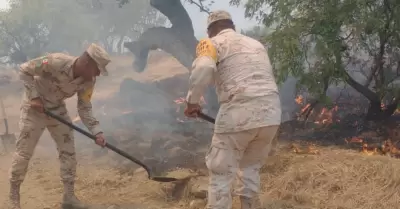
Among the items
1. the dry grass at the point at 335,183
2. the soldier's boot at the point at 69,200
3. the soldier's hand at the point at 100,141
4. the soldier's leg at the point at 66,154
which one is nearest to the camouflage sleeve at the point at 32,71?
the soldier's leg at the point at 66,154

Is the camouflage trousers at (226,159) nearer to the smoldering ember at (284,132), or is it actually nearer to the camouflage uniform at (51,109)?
the camouflage uniform at (51,109)

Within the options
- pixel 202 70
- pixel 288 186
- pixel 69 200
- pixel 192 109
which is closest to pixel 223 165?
pixel 192 109

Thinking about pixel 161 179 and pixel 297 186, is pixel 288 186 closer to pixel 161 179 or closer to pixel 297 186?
pixel 297 186

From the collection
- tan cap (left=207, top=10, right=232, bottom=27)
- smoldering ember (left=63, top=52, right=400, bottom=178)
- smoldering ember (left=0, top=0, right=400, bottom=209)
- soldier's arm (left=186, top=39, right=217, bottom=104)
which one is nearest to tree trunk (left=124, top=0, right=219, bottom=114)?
smoldering ember (left=0, top=0, right=400, bottom=209)

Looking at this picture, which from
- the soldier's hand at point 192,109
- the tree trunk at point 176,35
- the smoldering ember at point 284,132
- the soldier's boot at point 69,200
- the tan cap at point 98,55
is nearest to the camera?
the soldier's hand at point 192,109

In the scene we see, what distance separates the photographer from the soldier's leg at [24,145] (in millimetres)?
4543

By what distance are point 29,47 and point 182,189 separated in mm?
25461

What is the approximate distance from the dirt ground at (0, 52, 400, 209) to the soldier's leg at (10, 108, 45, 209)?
2.03 feet

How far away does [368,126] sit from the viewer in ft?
28.1

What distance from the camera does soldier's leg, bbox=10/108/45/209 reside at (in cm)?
454

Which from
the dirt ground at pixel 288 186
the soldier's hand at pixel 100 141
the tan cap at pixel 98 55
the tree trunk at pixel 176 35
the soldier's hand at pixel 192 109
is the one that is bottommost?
the dirt ground at pixel 288 186

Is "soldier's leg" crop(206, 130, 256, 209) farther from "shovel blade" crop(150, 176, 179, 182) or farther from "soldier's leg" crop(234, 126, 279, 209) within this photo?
"shovel blade" crop(150, 176, 179, 182)

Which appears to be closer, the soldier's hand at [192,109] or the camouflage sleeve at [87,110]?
the soldier's hand at [192,109]

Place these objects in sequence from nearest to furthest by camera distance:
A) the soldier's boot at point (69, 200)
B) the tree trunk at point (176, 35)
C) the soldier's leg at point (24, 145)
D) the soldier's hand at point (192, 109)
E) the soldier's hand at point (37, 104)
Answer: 1. the soldier's hand at point (192, 109)
2. the soldier's hand at point (37, 104)
3. the soldier's leg at point (24, 145)
4. the soldier's boot at point (69, 200)
5. the tree trunk at point (176, 35)
